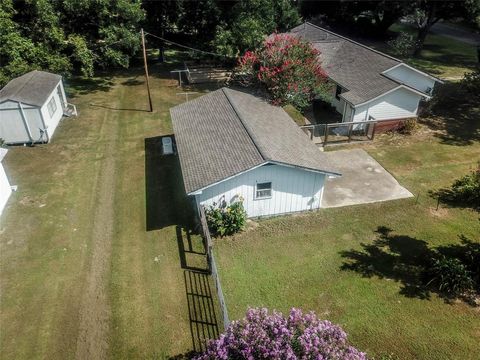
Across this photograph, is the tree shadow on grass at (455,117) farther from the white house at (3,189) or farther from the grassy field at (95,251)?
the white house at (3,189)

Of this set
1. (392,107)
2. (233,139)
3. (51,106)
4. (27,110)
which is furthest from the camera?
(392,107)

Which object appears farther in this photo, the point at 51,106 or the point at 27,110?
the point at 51,106

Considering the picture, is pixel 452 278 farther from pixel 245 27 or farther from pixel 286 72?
pixel 245 27

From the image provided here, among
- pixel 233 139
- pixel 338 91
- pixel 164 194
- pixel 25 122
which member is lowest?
pixel 164 194

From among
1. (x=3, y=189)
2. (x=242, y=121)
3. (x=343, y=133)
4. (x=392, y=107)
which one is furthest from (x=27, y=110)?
(x=392, y=107)

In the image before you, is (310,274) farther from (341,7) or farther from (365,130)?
(341,7)

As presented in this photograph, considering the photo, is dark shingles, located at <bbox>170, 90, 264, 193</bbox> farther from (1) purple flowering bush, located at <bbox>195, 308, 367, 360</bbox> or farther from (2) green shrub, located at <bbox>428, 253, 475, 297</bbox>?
(2) green shrub, located at <bbox>428, 253, 475, 297</bbox>

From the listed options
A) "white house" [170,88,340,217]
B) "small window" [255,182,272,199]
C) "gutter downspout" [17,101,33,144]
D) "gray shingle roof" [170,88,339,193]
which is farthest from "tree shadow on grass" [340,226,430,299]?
"gutter downspout" [17,101,33,144]

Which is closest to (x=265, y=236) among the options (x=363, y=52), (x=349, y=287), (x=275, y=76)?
(x=349, y=287)
